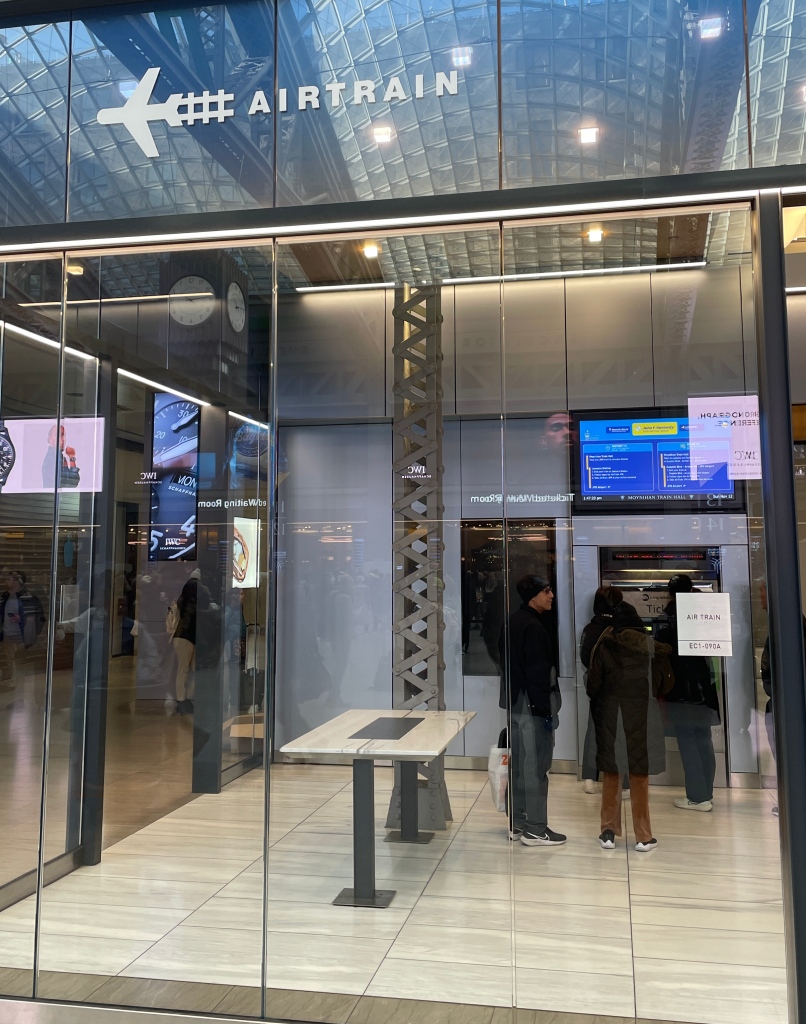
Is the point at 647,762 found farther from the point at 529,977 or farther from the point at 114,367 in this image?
the point at 114,367

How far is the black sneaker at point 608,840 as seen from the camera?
136 inches

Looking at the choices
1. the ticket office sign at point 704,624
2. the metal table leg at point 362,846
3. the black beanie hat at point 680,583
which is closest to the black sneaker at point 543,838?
the metal table leg at point 362,846

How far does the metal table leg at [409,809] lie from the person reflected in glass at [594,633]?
2.56 ft

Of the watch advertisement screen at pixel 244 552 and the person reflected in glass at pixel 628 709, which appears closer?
the person reflected in glass at pixel 628 709

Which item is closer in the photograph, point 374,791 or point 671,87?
point 671,87

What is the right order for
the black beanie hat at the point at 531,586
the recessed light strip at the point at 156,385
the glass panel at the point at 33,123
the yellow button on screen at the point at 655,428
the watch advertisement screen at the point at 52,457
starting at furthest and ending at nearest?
1. the recessed light strip at the point at 156,385
2. the watch advertisement screen at the point at 52,457
3. the glass panel at the point at 33,123
4. the black beanie hat at the point at 531,586
5. the yellow button on screen at the point at 655,428

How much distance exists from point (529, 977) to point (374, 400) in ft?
8.70

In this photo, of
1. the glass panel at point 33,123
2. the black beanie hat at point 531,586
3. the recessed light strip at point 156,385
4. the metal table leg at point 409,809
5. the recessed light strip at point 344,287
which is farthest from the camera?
the recessed light strip at point 156,385

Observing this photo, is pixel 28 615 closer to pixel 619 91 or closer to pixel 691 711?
pixel 691 711

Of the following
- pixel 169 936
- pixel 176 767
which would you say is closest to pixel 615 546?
pixel 176 767

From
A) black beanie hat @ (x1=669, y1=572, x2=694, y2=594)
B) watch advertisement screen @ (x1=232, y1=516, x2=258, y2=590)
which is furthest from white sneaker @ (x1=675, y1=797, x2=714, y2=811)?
watch advertisement screen @ (x1=232, y1=516, x2=258, y2=590)

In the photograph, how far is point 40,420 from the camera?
424cm

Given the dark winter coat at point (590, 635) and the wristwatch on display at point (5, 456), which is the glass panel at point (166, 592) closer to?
the wristwatch on display at point (5, 456)

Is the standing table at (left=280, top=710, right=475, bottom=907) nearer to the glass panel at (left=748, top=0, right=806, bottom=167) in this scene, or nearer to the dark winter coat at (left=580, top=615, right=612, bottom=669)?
the dark winter coat at (left=580, top=615, right=612, bottom=669)
